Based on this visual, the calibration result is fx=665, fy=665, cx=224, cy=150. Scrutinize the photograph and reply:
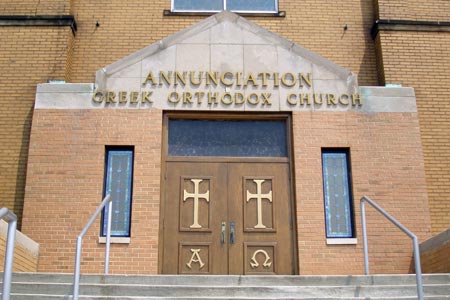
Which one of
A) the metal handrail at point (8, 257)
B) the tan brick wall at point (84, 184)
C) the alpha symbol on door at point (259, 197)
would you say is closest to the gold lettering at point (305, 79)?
the alpha symbol on door at point (259, 197)

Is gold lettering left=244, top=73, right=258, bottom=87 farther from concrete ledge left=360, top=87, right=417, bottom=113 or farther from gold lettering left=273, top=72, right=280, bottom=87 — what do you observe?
concrete ledge left=360, top=87, right=417, bottom=113

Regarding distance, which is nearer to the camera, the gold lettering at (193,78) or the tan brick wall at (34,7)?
the gold lettering at (193,78)

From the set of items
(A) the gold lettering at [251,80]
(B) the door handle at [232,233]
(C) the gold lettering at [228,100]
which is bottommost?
(B) the door handle at [232,233]

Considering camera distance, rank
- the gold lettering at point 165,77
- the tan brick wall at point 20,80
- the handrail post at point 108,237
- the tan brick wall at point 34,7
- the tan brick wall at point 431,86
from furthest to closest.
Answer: the tan brick wall at point 34,7
the tan brick wall at point 431,86
the tan brick wall at point 20,80
the gold lettering at point 165,77
the handrail post at point 108,237

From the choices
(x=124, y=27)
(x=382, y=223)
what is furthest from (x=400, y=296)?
(x=124, y=27)

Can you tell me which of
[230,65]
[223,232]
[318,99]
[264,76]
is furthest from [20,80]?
[318,99]

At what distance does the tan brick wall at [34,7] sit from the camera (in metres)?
13.0

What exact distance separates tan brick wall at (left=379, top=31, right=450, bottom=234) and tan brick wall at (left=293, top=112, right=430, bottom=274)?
1.00 m

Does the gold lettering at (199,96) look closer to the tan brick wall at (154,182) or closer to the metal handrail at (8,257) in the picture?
the tan brick wall at (154,182)

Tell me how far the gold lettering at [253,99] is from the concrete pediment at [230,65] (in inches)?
3.6

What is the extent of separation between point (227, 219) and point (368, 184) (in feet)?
8.01

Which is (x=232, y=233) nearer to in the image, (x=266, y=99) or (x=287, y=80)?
(x=266, y=99)

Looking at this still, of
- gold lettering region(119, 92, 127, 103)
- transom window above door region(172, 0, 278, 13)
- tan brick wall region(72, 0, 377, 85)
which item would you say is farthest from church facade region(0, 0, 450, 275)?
transom window above door region(172, 0, 278, 13)

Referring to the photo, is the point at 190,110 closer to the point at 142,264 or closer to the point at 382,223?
the point at 142,264
